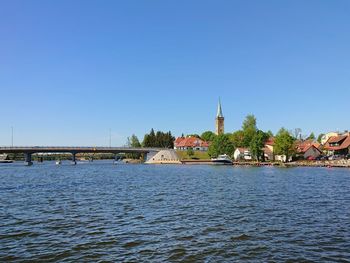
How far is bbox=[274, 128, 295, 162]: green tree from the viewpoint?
150500mm

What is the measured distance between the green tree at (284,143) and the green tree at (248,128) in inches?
1170

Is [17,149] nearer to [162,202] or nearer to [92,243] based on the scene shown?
[162,202]

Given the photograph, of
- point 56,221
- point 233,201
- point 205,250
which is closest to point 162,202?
point 233,201

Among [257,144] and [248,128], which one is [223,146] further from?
[257,144]

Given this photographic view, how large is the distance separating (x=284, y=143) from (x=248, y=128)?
130 ft

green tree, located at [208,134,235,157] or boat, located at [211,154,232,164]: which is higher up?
green tree, located at [208,134,235,157]

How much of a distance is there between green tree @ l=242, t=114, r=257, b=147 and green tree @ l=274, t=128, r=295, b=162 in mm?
29715

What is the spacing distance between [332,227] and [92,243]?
15.8m

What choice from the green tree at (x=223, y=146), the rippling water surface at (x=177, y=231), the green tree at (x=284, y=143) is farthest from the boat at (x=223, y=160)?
the rippling water surface at (x=177, y=231)

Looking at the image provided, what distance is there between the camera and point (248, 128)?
7436 inches

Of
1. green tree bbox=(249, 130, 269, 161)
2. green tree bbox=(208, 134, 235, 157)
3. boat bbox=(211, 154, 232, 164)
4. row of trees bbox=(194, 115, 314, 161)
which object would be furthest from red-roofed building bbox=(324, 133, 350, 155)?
boat bbox=(211, 154, 232, 164)

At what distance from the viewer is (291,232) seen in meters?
23.2

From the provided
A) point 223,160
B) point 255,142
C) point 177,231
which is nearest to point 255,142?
point 255,142

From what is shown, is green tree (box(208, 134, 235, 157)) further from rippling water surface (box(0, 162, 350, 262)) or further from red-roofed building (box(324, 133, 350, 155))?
rippling water surface (box(0, 162, 350, 262))
